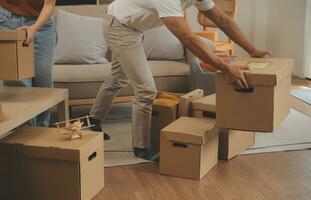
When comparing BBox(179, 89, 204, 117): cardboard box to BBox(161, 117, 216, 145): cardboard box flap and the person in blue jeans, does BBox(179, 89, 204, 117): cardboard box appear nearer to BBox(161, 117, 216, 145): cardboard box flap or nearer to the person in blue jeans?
BBox(161, 117, 216, 145): cardboard box flap

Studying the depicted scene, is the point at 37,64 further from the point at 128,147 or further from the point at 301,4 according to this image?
the point at 301,4

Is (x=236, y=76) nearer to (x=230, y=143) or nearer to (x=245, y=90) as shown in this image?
(x=245, y=90)

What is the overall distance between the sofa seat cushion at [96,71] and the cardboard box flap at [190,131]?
862 mm

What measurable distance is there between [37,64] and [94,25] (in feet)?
4.60

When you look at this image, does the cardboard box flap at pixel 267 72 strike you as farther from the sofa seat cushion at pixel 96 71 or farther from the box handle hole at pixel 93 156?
the sofa seat cushion at pixel 96 71

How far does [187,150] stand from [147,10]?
2.45 ft

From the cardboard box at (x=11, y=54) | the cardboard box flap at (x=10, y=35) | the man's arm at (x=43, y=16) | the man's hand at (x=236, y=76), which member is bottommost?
the man's hand at (x=236, y=76)

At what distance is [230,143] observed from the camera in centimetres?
279

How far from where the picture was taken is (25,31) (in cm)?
206

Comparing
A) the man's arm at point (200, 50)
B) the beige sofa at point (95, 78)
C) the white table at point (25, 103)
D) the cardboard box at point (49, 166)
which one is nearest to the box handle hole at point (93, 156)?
the cardboard box at point (49, 166)

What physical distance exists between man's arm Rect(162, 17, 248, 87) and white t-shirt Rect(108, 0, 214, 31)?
4 centimetres

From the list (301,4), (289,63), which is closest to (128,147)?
(289,63)

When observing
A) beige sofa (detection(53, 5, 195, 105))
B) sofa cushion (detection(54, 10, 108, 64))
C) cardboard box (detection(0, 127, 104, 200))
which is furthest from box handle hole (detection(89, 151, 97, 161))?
sofa cushion (detection(54, 10, 108, 64))

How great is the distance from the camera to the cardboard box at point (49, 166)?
6.72ft
